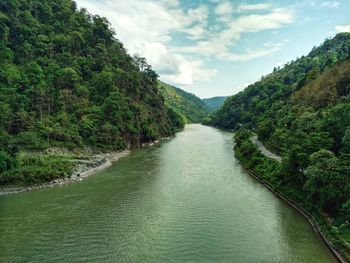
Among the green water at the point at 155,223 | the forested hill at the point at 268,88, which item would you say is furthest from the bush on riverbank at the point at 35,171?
the forested hill at the point at 268,88

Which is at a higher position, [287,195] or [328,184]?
[328,184]

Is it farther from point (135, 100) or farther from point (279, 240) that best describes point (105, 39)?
point (279, 240)

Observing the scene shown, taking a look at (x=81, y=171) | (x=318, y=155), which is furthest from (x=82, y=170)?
(x=318, y=155)

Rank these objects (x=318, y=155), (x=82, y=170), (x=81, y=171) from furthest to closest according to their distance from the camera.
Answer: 1. (x=82, y=170)
2. (x=81, y=171)
3. (x=318, y=155)

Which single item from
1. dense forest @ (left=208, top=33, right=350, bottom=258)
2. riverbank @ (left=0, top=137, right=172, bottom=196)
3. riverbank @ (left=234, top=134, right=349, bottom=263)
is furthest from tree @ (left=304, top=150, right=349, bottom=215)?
riverbank @ (left=0, top=137, right=172, bottom=196)

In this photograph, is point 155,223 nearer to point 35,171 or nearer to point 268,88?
point 35,171

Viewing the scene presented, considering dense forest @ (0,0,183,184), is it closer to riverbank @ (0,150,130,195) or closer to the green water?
riverbank @ (0,150,130,195)

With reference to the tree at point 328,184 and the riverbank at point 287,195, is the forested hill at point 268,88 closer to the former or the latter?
the riverbank at point 287,195
